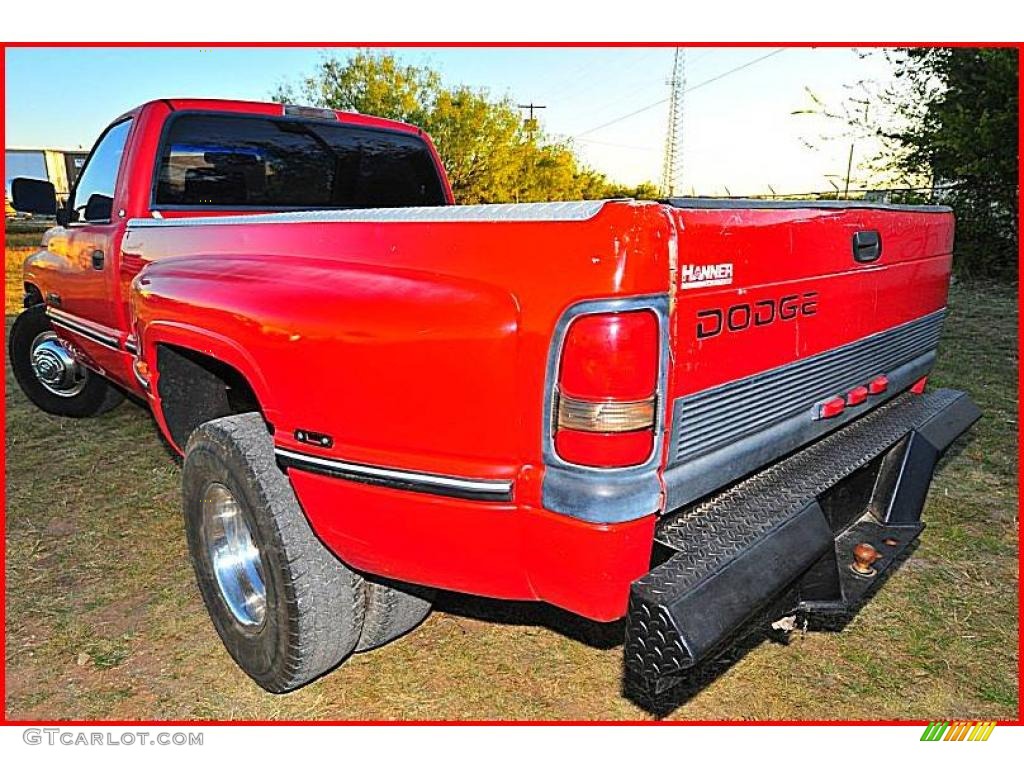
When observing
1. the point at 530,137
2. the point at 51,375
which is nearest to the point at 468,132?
the point at 530,137

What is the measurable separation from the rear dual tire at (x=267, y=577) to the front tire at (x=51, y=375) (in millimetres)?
3290

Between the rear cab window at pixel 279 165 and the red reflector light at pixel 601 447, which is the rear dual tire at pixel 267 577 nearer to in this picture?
the red reflector light at pixel 601 447

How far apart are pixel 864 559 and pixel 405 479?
160 centimetres

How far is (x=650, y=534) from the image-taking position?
74.9 inches

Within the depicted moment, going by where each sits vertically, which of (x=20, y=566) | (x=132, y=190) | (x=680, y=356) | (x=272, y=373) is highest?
(x=132, y=190)

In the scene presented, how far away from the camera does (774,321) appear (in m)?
2.21

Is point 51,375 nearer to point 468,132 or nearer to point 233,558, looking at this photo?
point 233,558

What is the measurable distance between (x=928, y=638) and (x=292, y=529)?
234cm

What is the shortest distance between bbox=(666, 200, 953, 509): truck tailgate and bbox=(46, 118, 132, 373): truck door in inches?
112

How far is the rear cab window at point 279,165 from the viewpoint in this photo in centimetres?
370

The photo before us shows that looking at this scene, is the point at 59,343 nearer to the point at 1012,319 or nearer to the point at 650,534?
the point at 650,534

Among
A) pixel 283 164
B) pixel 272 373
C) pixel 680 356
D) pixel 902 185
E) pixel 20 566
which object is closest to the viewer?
pixel 680 356

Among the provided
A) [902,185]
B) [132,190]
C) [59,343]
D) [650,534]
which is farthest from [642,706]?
[902,185]

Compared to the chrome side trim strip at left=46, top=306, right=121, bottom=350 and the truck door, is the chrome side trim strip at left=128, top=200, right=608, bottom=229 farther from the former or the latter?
the chrome side trim strip at left=46, top=306, right=121, bottom=350
